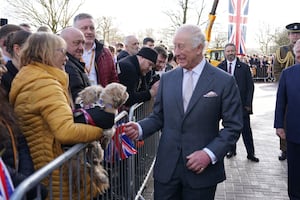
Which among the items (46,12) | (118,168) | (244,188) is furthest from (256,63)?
(118,168)

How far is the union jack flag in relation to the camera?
8883 mm

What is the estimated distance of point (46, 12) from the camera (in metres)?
30.0

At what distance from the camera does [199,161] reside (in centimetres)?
289

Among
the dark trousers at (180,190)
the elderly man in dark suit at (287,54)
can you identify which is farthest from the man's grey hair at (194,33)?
the elderly man in dark suit at (287,54)

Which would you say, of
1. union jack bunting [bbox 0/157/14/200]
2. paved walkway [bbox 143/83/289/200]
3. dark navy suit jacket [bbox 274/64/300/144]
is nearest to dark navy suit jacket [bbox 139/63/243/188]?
union jack bunting [bbox 0/157/14/200]

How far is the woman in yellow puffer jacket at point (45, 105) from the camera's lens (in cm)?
238

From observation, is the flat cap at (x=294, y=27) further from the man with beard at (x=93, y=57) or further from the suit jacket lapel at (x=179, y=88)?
the suit jacket lapel at (x=179, y=88)

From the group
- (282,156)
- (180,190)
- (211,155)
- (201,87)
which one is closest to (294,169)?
(180,190)

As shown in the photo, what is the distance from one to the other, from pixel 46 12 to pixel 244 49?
79.3ft

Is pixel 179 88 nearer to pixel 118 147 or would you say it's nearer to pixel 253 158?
pixel 118 147

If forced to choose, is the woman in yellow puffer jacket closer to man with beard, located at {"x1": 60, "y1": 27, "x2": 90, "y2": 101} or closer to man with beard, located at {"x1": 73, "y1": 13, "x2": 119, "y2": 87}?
man with beard, located at {"x1": 60, "y1": 27, "x2": 90, "y2": 101}

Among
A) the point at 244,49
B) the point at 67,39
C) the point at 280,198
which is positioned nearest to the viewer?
the point at 67,39

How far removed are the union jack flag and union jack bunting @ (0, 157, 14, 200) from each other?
7579 mm

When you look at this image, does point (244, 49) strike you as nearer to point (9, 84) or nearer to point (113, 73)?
point (113, 73)
